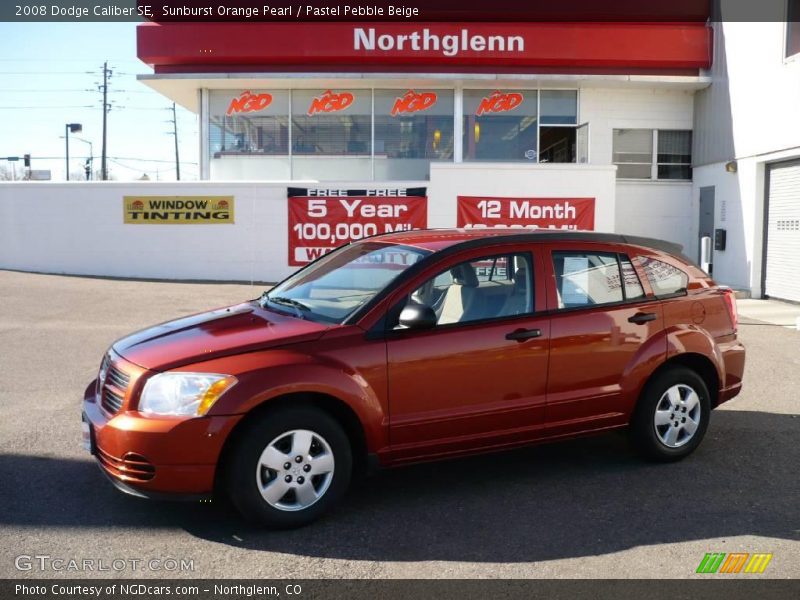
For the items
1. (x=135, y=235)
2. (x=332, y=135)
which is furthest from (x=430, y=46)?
(x=135, y=235)

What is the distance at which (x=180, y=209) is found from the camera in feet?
62.8

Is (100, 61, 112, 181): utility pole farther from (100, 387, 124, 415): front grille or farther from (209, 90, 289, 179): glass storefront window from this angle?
(100, 387, 124, 415): front grille

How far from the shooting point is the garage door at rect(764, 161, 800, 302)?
50.6 ft

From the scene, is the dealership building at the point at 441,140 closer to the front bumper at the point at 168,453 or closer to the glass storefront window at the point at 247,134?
the glass storefront window at the point at 247,134

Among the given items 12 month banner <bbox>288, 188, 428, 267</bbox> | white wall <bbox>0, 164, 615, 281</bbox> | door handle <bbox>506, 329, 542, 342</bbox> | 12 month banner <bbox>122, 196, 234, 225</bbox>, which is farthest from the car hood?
12 month banner <bbox>122, 196, 234, 225</bbox>

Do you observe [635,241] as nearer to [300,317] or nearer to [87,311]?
[300,317]

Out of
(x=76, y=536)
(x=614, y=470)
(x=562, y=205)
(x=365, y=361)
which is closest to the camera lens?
(x=76, y=536)

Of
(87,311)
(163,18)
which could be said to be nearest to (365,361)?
(87,311)

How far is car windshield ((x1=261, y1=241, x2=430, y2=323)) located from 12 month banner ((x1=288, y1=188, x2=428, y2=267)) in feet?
43.0

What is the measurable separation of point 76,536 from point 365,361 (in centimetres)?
181

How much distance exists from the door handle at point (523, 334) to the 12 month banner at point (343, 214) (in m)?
14.1

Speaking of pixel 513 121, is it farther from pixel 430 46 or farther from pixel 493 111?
pixel 430 46

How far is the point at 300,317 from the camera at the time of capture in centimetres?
482
